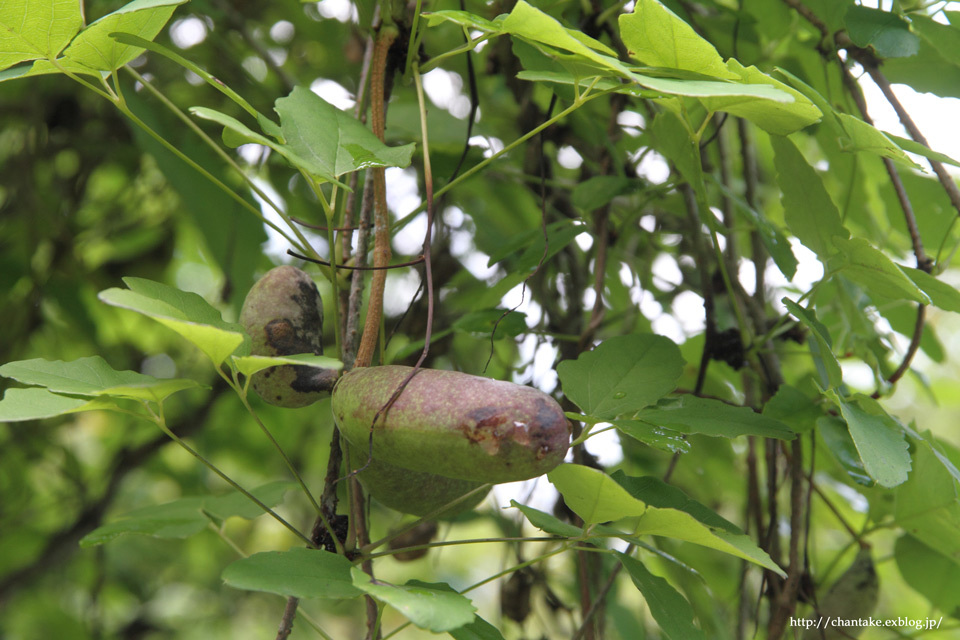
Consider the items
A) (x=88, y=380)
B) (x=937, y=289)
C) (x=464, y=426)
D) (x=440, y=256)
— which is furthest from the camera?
(x=440, y=256)

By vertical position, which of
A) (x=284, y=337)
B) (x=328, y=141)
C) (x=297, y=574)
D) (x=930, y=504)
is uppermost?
(x=328, y=141)

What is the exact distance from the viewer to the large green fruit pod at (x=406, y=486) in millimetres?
563

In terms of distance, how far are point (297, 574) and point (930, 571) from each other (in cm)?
75

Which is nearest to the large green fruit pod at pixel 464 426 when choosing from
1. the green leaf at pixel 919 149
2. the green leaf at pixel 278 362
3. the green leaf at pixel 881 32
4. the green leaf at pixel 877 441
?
the green leaf at pixel 278 362

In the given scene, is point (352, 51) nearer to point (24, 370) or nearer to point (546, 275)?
point (546, 275)

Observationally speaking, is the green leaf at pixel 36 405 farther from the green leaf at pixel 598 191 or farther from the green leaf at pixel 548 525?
the green leaf at pixel 598 191

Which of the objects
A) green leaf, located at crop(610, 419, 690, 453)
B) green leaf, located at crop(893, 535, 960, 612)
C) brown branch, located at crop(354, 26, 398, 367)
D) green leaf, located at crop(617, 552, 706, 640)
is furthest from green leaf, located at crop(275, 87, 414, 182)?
green leaf, located at crop(893, 535, 960, 612)

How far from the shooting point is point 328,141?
563 mm

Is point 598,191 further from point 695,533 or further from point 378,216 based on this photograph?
point 695,533

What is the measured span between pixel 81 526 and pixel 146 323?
1.71 ft

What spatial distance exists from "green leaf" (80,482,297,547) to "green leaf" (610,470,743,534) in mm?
367

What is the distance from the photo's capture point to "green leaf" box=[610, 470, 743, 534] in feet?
1.96

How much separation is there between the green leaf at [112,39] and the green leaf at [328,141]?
0.11 meters

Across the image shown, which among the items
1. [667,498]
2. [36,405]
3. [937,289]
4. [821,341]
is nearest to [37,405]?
[36,405]
